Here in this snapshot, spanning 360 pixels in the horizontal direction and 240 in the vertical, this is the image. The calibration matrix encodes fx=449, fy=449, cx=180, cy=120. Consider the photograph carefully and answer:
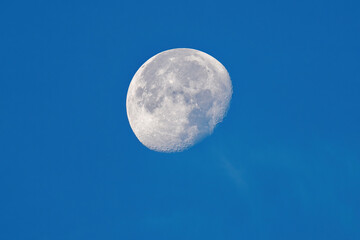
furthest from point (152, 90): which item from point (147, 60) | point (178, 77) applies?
point (147, 60)

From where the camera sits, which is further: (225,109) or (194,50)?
(194,50)

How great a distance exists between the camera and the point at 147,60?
3203 centimetres

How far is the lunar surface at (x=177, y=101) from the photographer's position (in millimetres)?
28422

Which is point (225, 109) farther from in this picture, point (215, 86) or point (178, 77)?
point (178, 77)

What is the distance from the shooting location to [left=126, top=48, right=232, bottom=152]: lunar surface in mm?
28422

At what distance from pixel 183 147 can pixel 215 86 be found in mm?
4510

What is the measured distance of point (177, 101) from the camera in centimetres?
2833

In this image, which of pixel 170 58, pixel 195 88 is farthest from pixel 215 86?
pixel 170 58

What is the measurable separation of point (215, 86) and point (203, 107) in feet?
5.90

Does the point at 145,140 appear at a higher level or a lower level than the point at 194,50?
lower

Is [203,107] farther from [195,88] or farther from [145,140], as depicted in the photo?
Answer: [145,140]

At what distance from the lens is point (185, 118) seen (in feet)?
93.7

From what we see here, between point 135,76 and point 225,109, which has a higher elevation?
point 135,76

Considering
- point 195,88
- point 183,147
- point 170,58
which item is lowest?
point 183,147
